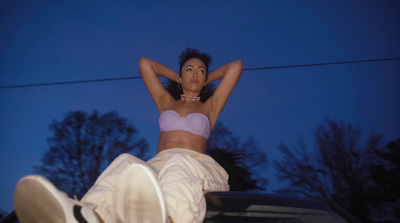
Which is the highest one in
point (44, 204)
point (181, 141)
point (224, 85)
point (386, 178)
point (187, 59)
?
point (187, 59)

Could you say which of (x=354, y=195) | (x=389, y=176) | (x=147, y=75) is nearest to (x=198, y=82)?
(x=147, y=75)

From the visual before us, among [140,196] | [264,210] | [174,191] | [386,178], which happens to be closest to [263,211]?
[264,210]

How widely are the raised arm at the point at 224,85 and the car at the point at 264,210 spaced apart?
1.34m

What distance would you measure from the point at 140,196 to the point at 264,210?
1.74 ft

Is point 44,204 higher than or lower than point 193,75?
lower

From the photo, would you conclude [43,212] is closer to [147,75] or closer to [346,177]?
[147,75]

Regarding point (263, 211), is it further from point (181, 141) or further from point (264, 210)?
point (181, 141)

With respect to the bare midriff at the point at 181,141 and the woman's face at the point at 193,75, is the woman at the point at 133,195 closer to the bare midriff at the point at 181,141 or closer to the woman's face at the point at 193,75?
the bare midriff at the point at 181,141

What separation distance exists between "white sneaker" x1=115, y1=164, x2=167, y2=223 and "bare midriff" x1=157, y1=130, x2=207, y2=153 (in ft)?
4.11

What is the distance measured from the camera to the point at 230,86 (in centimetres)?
294

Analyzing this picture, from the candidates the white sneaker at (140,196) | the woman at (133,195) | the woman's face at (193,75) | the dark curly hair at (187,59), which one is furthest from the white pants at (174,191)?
the dark curly hair at (187,59)

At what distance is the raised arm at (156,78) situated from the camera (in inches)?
120

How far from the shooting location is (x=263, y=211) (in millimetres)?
1447

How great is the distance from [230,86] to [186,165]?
1.44m
